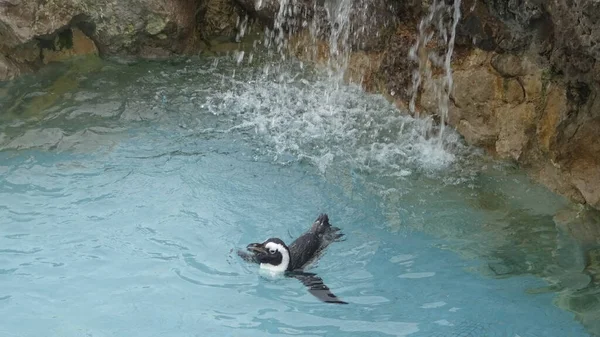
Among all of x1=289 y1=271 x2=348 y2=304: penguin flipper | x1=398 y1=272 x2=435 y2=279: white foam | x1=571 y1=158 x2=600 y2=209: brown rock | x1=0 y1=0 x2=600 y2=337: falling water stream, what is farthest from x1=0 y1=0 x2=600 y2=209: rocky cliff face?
x1=289 y1=271 x2=348 y2=304: penguin flipper

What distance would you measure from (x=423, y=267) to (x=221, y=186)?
74.3 inches

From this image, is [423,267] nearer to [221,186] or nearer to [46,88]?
[221,186]

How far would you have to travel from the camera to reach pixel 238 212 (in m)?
6.11

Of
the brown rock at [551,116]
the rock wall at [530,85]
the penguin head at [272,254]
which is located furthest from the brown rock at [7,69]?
the brown rock at [551,116]

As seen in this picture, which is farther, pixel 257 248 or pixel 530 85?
pixel 530 85

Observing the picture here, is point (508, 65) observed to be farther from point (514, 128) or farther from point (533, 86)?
point (514, 128)

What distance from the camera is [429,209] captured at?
240 inches

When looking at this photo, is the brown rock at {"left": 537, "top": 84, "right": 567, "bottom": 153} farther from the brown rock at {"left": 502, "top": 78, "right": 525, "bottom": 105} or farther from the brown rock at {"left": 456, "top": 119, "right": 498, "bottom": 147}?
the brown rock at {"left": 456, "top": 119, "right": 498, "bottom": 147}

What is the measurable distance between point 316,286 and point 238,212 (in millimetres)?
1129

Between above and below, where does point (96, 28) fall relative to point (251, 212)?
above

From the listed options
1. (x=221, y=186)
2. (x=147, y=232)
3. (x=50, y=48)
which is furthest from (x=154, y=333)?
(x=50, y=48)

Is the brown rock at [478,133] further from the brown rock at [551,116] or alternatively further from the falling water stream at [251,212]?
the brown rock at [551,116]

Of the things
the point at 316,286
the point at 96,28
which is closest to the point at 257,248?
the point at 316,286

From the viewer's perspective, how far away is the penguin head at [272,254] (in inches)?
210
